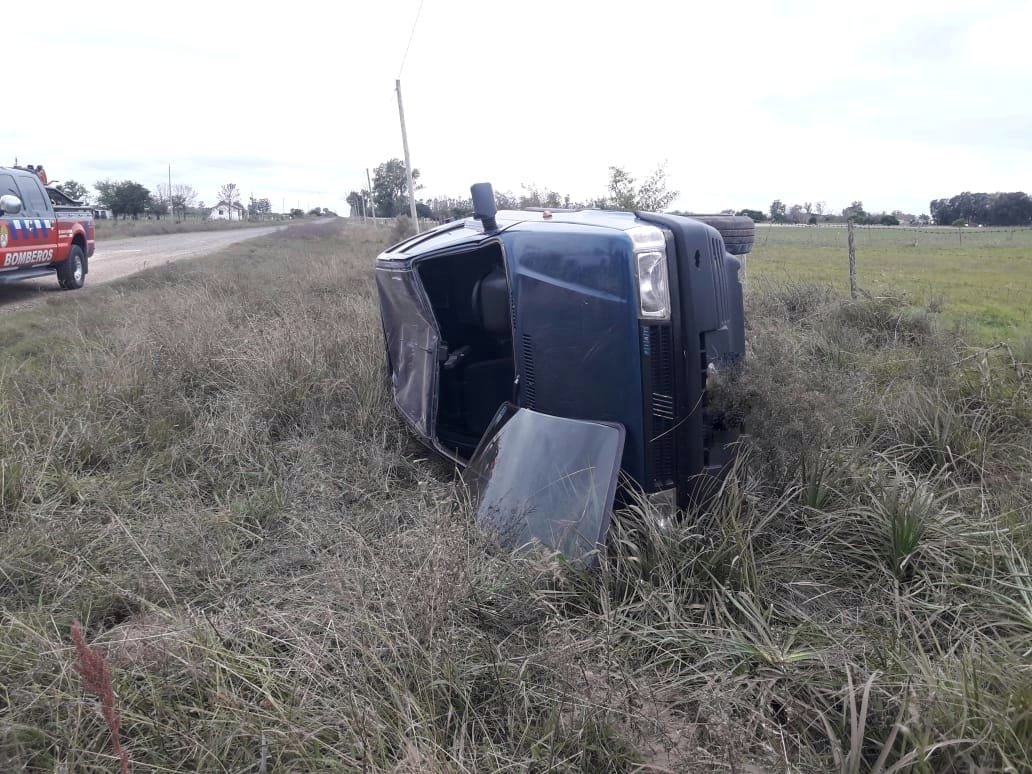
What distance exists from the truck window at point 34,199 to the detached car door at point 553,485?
11.1 meters

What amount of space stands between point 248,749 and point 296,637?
38 cm

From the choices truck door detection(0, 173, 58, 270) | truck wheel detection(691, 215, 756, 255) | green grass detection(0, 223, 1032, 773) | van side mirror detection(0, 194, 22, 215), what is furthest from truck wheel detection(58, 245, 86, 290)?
truck wheel detection(691, 215, 756, 255)

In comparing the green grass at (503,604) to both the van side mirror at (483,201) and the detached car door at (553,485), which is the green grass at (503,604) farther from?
the van side mirror at (483,201)

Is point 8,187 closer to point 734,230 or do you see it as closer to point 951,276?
point 734,230

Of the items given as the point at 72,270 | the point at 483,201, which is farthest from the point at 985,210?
the point at 483,201

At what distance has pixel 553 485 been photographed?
9.94ft

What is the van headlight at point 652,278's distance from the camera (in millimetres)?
2895

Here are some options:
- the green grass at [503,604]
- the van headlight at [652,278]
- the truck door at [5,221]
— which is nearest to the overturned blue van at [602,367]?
the van headlight at [652,278]

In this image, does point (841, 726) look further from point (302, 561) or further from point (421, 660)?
point (302, 561)

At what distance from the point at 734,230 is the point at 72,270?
40.9ft

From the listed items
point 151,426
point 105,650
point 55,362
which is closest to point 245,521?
point 105,650

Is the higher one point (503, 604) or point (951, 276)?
point (951, 276)

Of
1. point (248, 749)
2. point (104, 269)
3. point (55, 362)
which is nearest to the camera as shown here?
point (248, 749)

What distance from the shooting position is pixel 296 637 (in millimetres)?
2350
